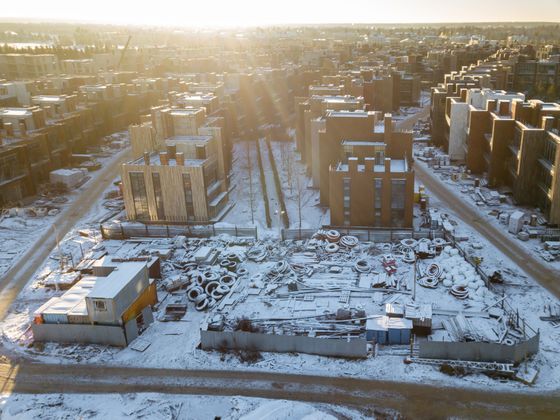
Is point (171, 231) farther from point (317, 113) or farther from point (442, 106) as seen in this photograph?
point (442, 106)

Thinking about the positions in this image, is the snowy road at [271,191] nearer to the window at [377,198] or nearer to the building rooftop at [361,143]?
the window at [377,198]

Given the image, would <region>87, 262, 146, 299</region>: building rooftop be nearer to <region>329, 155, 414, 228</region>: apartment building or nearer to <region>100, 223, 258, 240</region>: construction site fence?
<region>100, 223, 258, 240</region>: construction site fence

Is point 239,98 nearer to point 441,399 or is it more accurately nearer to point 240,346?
point 240,346

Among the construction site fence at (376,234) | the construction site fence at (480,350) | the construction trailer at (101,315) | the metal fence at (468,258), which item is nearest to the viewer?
the construction site fence at (480,350)

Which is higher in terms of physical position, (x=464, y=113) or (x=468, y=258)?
(x=464, y=113)

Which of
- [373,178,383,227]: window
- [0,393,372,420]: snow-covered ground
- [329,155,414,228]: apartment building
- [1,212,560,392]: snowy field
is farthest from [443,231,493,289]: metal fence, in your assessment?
[0,393,372,420]: snow-covered ground

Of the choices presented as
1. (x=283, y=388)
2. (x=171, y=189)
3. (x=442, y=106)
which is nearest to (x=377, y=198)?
(x=171, y=189)

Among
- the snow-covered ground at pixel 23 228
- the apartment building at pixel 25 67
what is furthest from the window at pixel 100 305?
the apartment building at pixel 25 67
